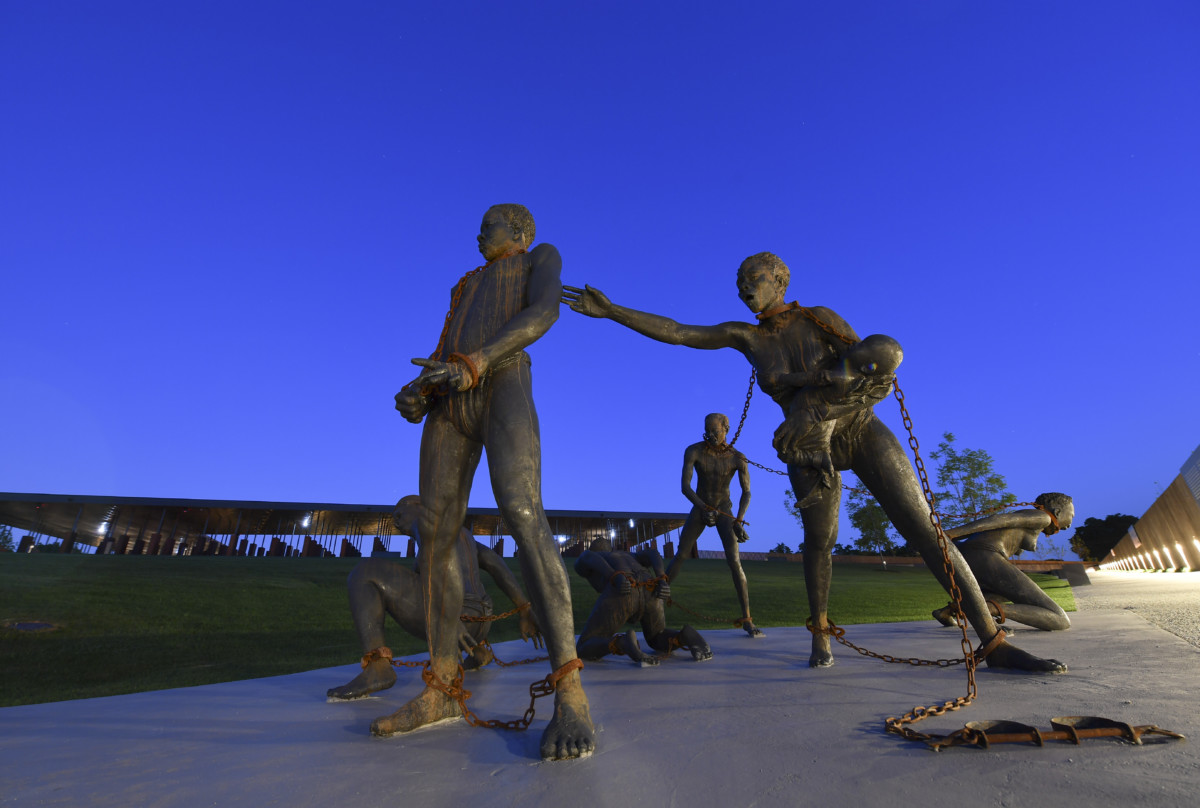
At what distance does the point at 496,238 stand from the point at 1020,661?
3632mm

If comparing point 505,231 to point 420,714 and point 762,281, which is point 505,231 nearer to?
point 762,281

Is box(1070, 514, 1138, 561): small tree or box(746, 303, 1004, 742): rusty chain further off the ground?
box(1070, 514, 1138, 561): small tree

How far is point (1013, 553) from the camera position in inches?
222

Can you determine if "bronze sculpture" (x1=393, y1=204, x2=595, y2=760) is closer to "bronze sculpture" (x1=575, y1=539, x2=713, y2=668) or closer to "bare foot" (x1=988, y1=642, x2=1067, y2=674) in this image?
"bronze sculpture" (x1=575, y1=539, x2=713, y2=668)

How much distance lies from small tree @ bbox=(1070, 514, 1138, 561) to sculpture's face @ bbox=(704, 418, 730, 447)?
263 feet

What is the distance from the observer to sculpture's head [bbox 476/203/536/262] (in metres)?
3.31

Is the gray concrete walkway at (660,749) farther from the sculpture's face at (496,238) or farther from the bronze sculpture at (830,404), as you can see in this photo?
the sculpture's face at (496,238)

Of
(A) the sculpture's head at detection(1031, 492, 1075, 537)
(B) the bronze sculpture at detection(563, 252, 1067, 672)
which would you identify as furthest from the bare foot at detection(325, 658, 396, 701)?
(A) the sculpture's head at detection(1031, 492, 1075, 537)

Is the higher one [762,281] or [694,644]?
[762,281]

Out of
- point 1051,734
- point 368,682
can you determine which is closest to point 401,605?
point 368,682

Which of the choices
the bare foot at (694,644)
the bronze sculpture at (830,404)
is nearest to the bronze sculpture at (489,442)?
the bronze sculpture at (830,404)

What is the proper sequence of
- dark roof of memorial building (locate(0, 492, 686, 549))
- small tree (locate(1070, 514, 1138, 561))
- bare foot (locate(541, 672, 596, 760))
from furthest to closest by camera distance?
small tree (locate(1070, 514, 1138, 561)), dark roof of memorial building (locate(0, 492, 686, 549)), bare foot (locate(541, 672, 596, 760))

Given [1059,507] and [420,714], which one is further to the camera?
[1059,507]

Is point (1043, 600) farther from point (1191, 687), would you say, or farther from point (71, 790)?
point (71, 790)
